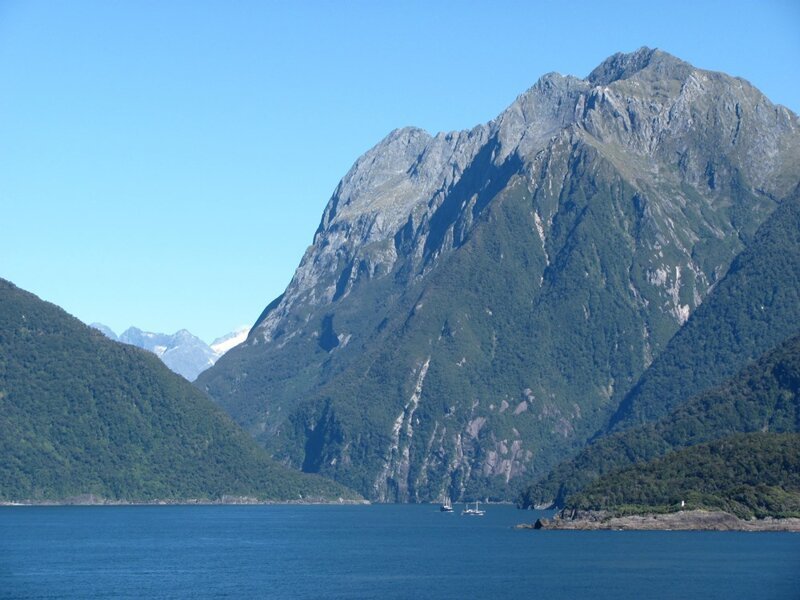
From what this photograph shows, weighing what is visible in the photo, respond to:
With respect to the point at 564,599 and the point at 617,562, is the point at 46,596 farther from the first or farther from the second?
the point at 617,562

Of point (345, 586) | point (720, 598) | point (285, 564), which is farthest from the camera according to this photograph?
point (285, 564)

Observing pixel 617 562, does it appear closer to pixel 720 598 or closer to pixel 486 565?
pixel 486 565

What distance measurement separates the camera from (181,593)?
162 meters

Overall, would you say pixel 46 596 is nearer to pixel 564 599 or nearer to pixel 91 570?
pixel 91 570

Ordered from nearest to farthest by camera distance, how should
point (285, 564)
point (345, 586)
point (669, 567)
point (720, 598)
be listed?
point (720, 598)
point (345, 586)
point (669, 567)
point (285, 564)

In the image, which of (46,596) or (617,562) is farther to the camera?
(617,562)

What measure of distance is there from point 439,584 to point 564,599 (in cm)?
1930

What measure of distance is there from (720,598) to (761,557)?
142ft

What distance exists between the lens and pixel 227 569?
627 ft

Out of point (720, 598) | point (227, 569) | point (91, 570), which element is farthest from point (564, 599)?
point (91, 570)

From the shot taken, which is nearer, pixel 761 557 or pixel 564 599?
pixel 564 599

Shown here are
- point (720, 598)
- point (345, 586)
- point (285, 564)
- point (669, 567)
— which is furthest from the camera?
point (285, 564)

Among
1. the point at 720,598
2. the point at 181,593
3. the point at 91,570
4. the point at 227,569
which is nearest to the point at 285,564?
the point at 227,569

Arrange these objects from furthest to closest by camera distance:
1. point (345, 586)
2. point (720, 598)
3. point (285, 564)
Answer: point (285, 564) → point (345, 586) → point (720, 598)
